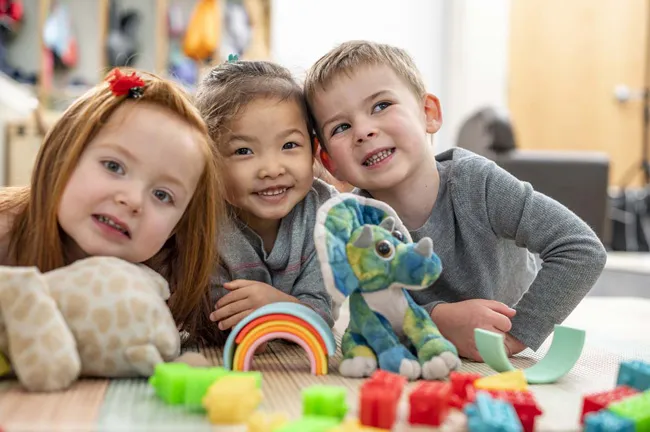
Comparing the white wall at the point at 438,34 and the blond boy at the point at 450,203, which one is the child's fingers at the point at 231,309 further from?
the white wall at the point at 438,34

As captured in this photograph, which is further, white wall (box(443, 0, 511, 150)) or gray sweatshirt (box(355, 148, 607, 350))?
white wall (box(443, 0, 511, 150))

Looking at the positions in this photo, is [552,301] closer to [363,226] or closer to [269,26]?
[363,226]

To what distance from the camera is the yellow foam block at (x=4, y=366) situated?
2.82 feet

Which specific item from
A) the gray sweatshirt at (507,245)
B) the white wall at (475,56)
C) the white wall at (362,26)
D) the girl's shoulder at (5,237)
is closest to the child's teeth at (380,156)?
the gray sweatshirt at (507,245)

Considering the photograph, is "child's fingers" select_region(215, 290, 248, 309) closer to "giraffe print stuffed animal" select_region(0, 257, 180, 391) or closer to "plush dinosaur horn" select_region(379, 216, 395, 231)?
"giraffe print stuffed animal" select_region(0, 257, 180, 391)

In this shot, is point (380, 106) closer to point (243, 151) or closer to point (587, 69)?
point (243, 151)

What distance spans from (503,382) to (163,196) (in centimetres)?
53

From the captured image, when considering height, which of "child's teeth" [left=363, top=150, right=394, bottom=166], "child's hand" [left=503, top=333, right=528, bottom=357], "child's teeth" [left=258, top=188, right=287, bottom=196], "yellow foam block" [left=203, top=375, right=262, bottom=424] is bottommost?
"child's hand" [left=503, top=333, right=528, bottom=357]

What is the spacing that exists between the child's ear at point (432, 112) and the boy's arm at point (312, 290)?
333mm

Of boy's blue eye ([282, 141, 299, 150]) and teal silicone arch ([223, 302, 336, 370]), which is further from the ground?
boy's blue eye ([282, 141, 299, 150])

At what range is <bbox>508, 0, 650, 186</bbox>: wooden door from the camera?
17.3ft

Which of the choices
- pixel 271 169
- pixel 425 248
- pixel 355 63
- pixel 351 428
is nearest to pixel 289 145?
pixel 271 169

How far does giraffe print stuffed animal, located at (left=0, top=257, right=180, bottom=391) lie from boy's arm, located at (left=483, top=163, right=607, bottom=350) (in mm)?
546

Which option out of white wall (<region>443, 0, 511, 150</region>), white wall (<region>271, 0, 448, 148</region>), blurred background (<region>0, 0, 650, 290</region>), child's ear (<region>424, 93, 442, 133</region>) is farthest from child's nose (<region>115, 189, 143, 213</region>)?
white wall (<region>443, 0, 511, 150</region>)
